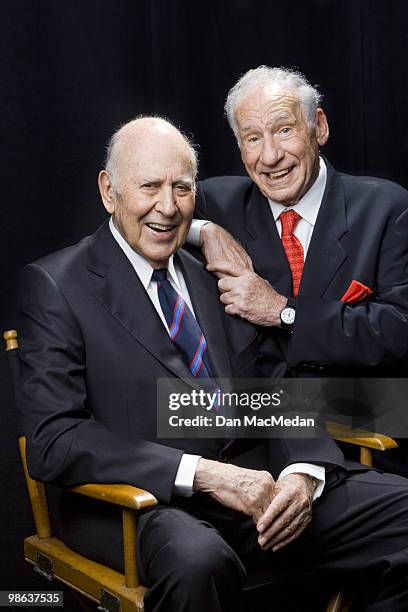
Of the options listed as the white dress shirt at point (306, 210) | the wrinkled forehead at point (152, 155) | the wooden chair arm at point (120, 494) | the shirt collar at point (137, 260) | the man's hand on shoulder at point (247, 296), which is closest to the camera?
the wooden chair arm at point (120, 494)

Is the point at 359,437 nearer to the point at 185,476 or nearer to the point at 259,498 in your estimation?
the point at 259,498

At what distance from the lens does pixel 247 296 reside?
3.10m

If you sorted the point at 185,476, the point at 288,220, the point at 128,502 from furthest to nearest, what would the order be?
1. the point at 288,220
2. the point at 185,476
3. the point at 128,502

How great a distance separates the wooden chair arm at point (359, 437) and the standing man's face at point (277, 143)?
28.8 inches

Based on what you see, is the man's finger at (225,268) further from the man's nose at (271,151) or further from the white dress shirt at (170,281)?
the man's nose at (271,151)

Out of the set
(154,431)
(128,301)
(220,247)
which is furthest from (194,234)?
(154,431)

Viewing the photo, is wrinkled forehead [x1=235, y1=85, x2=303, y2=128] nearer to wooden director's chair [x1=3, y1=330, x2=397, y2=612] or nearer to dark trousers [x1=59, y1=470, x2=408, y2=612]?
wooden director's chair [x1=3, y1=330, x2=397, y2=612]

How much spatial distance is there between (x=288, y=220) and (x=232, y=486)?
1012 millimetres

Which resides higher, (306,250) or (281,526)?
(306,250)

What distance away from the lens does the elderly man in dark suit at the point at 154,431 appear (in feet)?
8.71

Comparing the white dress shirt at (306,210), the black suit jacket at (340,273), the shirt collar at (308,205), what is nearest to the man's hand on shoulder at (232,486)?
the black suit jacket at (340,273)

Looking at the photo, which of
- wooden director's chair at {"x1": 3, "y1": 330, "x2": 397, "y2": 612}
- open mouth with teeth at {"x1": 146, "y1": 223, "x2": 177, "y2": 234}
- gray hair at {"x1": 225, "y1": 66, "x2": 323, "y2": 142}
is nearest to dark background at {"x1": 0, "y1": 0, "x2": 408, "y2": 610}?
wooden director's chair at {"x1": 3, "y1": 330, "x2": 397, "y2": 612}

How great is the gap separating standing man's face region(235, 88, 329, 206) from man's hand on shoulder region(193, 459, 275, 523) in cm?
100

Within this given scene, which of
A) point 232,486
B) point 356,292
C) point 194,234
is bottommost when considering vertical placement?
point 232,486
